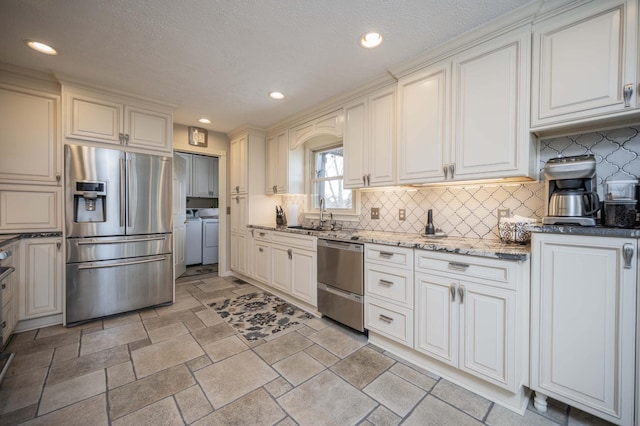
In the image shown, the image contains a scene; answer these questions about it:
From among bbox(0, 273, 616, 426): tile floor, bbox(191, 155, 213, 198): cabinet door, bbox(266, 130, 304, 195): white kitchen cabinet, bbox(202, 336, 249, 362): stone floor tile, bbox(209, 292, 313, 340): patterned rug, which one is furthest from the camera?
bbox(191, 155, 213, 198): cabinet door

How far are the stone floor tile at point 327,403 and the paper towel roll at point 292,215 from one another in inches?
88.9

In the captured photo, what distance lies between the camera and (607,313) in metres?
1.29

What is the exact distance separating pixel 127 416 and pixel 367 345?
5.56 ft

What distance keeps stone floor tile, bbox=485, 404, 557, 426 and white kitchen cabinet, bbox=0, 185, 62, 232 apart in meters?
3.99

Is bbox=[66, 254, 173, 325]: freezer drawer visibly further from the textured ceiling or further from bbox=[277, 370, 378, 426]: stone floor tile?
bbox=[277, 370, 378, 426]: stone floor tile

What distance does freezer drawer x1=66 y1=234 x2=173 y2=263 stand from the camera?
2572 millimetres

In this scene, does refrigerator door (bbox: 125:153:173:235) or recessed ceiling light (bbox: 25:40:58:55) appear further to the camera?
refrigerator door (bbox: 125:153:173:235)

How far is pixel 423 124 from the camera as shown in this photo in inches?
Answer: 83.9

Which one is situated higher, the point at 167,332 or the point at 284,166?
the point at 284,166

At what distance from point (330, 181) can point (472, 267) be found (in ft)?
7.35

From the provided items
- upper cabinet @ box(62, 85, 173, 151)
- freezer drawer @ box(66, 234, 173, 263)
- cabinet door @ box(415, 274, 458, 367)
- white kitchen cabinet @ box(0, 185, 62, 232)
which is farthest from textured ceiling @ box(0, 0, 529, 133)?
cabinet door @ box(415, 274, 458, 367)

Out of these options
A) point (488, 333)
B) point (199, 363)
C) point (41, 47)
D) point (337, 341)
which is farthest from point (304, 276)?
point (41, 47)

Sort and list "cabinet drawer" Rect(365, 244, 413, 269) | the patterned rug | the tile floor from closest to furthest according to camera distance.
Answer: the tile floor, "cabinet drawer" Rect(365, 244, 413, 269), the patterned rug

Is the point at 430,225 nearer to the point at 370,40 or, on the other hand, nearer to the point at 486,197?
the point at 486,197
